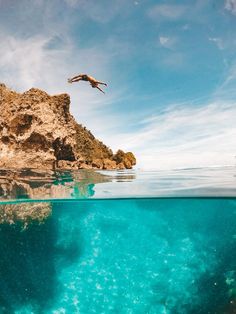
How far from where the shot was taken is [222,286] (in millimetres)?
12562

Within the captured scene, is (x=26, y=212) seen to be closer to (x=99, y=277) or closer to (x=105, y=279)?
(x=99, y=277)

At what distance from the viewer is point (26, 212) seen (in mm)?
12391

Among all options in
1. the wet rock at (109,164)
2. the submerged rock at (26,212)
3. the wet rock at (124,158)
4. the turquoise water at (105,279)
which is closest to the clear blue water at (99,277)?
the turquoise water at (105,279)

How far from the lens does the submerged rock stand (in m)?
12.4

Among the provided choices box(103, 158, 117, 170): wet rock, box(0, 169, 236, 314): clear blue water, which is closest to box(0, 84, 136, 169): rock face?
box(0, 169, 236, 314): clear blue water

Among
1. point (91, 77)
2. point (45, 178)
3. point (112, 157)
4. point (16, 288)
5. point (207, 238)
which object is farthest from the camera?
point (207, 238)

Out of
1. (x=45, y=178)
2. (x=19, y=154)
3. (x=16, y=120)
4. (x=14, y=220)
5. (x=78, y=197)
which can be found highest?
(x=16, y=120)

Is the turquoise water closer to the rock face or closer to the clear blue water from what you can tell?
the clear blue water

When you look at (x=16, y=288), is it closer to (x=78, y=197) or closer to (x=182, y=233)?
(x=78, y=197)

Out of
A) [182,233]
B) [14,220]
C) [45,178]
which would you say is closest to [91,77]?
[45,178]

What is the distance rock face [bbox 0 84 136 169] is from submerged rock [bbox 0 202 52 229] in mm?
1925

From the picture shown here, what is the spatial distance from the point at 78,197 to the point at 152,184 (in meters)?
3.68

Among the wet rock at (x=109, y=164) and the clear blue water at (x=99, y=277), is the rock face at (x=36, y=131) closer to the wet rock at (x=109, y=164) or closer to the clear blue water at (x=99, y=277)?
the clear blue water at (x=99, y=277)

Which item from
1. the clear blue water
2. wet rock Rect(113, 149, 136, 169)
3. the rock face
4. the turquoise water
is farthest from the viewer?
wet rock Rect(113, 149, 136, 169)
